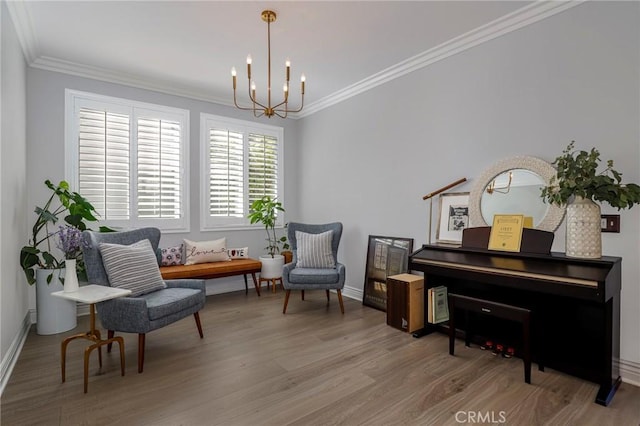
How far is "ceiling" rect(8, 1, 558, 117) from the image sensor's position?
2.77m

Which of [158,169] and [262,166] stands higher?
[262,166]

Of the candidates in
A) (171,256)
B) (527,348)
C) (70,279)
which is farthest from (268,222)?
(527,348)

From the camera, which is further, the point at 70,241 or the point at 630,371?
the point at 70,241

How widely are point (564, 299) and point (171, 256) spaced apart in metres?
4.15

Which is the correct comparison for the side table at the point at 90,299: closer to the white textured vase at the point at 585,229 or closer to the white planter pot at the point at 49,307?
the white planter pot at the point at 49,307

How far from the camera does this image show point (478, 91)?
3.20 meters

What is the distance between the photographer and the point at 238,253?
489 cm

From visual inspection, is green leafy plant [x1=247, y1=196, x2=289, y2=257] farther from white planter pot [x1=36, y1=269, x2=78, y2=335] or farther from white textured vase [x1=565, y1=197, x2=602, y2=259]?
white textured vase [x1=565, y1=197, x2=602, y2=259]

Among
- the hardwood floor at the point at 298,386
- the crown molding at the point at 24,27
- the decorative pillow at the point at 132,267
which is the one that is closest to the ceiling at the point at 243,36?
the crown molding at the point at 24,27

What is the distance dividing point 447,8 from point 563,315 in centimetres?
259

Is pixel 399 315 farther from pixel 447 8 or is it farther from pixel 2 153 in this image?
pixel 2 153

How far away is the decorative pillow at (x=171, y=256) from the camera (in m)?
4.25

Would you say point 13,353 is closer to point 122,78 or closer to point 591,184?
point 122,78

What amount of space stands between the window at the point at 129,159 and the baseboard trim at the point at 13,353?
4.35 ft
